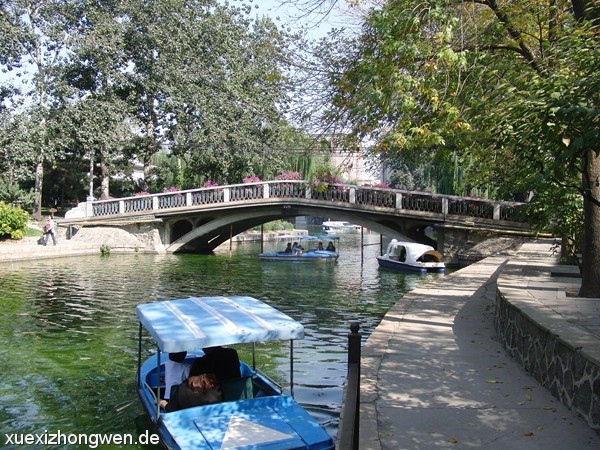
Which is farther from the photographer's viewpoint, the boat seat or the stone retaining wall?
the boat seat

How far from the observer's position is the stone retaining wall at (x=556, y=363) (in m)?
5.66

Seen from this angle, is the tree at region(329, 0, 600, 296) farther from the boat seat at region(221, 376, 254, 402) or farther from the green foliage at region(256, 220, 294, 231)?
the green foliage at region(256, 220, 294, 231)

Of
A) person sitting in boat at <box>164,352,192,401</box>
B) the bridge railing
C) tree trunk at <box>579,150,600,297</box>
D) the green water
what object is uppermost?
the bridge railing

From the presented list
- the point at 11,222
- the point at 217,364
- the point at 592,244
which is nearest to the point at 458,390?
the point at 217,364

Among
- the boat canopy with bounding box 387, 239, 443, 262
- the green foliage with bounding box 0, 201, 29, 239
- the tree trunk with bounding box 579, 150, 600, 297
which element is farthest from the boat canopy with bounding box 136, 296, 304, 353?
the green foliage with bounding box 0, 201, 29, 239

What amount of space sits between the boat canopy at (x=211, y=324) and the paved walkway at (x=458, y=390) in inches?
47.3

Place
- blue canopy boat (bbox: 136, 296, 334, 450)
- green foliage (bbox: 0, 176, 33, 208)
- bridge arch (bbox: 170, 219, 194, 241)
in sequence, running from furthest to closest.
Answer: bridge arch (bbox: 170, 219, 194, 241) < green foliage (bbox: 0, 176, 33, 208) < blue canopy boat (bbox: 136, 296, 334, 450)

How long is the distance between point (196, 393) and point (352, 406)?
2.98 m

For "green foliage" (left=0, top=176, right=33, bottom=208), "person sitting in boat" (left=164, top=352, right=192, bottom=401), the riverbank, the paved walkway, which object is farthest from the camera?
"green foliage" (left=0, top=176, right=33, bottom=208)

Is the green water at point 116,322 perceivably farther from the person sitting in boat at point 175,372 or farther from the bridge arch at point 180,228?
the bridge arch at point 180,228

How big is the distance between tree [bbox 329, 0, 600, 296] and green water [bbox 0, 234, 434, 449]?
13.5 feet

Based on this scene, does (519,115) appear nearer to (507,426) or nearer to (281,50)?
(507,426)

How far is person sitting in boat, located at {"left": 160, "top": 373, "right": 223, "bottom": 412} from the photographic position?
6.52 m

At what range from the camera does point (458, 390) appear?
23.1 feet
